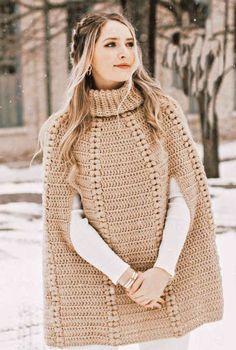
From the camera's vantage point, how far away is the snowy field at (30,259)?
257 cm

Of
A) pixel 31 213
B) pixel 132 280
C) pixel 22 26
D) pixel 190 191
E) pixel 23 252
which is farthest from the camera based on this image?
pixel 22 26

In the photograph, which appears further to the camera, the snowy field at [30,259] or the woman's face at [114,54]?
the snowy field at [30,259]

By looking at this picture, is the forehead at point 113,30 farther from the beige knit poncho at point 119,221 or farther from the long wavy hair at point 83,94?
the beige knit poncho at point 119,221

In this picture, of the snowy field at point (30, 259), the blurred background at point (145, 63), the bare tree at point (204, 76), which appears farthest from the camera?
the bare tree at point (204, 76)

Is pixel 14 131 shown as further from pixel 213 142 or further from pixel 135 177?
pixel 135 177

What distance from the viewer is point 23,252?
409cm

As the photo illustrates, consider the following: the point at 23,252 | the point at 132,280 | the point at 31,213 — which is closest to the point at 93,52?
the point at 132,280

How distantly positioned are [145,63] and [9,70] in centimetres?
209

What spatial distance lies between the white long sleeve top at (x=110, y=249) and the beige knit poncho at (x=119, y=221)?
1.0 inches

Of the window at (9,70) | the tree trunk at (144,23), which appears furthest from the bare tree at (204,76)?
the window at (9,70)

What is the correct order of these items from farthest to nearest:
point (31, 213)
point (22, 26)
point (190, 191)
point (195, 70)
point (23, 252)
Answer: point (22, 26)
point (195, 70)
point (31, 213)
point (23, 252)
point (190, 191)

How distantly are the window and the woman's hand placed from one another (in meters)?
6.18

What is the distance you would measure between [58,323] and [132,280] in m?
0.23

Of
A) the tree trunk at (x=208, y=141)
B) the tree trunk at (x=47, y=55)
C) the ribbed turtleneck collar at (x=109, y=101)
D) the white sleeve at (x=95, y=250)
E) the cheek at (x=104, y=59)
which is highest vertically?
the cheek at (x=104, y=59)
